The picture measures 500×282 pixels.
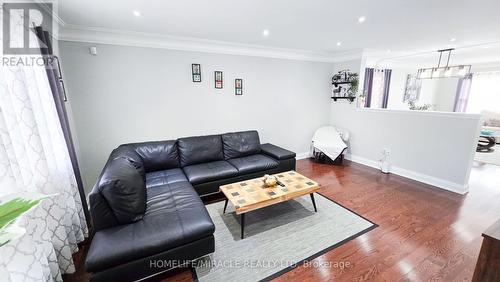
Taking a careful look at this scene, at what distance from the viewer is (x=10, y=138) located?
134 centimetres

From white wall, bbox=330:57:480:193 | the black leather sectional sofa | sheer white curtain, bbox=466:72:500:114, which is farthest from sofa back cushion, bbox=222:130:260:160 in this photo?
sheer white curtain, bbox=466:72:500:114

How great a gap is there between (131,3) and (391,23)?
123 inches

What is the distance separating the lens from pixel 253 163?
329 cm

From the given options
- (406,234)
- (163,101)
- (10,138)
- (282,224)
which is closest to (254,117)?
(163,101)

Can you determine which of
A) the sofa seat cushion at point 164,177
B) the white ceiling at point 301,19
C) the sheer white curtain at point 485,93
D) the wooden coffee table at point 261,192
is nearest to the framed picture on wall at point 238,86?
the white ceiling at point 301,19

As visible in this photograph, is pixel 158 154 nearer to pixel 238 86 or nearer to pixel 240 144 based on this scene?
pixel 240 144

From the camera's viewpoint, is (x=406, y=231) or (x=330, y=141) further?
(x=330, y=141)

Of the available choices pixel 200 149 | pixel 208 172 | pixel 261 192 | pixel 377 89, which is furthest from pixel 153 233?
pixel 377 89

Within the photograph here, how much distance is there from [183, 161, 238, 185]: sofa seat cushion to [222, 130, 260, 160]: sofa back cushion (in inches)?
14.9

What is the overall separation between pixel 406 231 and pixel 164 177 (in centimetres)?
302

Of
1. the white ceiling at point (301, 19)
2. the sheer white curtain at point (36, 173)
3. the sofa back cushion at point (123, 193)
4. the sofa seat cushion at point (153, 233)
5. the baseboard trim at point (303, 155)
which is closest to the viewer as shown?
the sheer white curtain at point (36, 173)

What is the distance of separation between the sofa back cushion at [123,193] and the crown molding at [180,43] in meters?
2.04

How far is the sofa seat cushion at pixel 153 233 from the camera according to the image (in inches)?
56.9

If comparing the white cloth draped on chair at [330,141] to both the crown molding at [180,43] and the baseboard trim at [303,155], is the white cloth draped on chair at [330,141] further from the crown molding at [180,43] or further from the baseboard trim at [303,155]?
the crown molding at [180,43]
